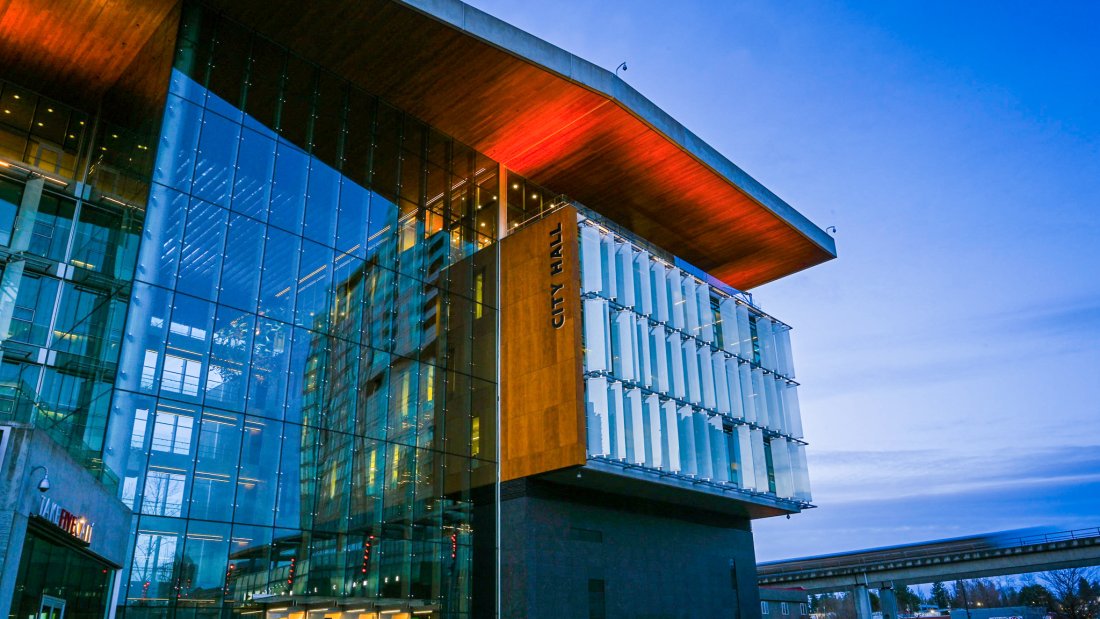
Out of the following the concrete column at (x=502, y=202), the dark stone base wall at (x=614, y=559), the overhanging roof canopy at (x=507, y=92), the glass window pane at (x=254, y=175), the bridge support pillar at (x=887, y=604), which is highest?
the overhanging roof canopy at (x=507, y=92)

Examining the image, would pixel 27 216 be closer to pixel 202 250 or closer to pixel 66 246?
pixel 66 246

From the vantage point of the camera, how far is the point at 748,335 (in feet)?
118

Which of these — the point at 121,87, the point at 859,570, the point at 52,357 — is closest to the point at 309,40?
the point at 121,87

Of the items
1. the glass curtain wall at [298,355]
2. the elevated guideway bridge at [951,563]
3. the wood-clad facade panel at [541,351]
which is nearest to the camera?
the glass curtain wall at [298,355]

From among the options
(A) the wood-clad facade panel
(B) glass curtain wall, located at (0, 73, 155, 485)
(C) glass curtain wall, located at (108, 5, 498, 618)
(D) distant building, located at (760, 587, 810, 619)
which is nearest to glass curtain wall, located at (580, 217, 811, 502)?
(A) the wood-clad facade panel

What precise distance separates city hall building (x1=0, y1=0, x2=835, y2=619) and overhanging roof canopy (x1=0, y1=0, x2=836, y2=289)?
0.11 metres

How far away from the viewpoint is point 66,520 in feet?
47.9

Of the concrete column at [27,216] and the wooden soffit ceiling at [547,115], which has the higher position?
the wooden soffit ceiling at [547,115]

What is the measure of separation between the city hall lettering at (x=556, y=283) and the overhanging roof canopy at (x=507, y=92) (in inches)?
163

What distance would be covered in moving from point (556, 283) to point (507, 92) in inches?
269

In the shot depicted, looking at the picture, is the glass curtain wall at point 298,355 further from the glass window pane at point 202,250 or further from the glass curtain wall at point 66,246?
the glass curtain wall at point 66,246

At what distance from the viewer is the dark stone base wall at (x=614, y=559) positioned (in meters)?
25.8

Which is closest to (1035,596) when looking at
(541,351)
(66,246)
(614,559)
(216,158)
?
(614,559)

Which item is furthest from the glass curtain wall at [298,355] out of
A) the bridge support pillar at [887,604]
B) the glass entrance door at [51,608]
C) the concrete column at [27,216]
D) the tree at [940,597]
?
the tree at [940,597]
